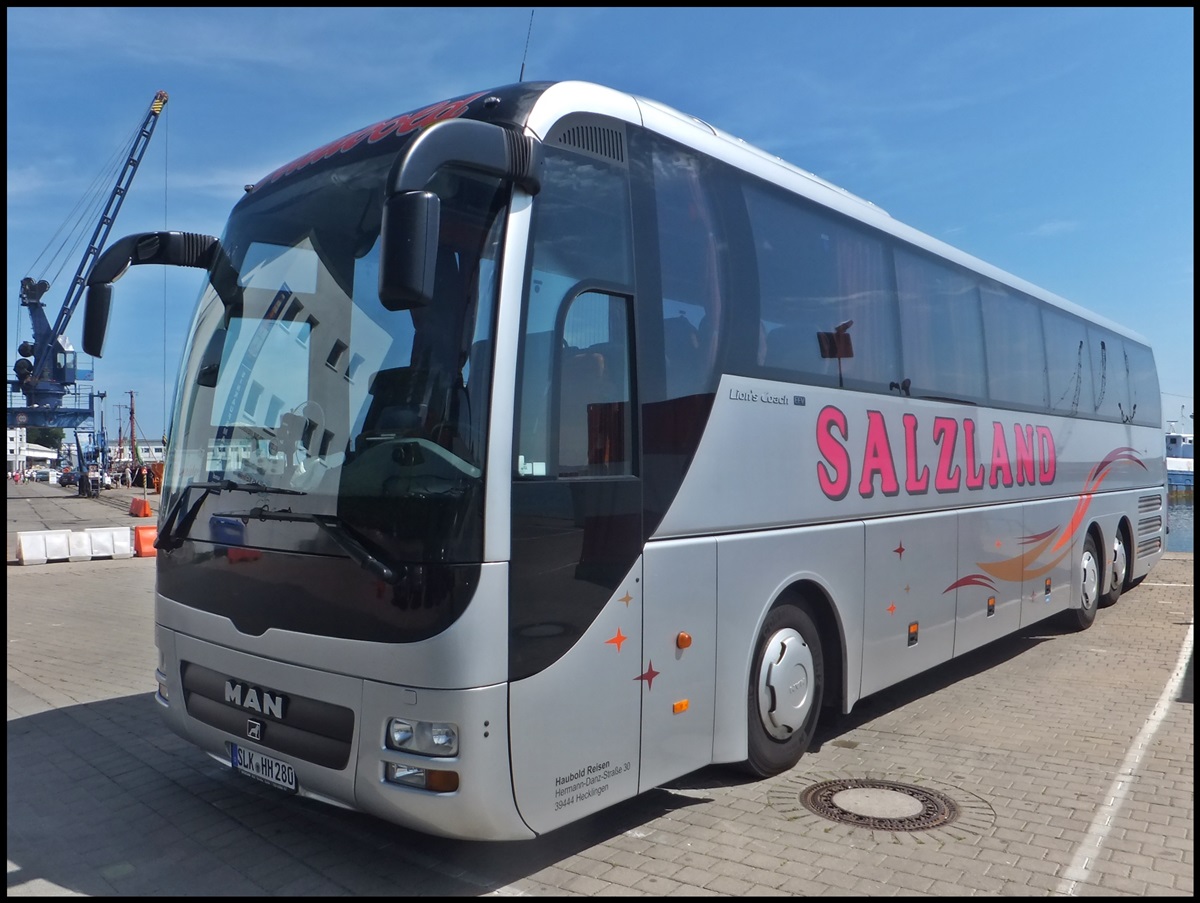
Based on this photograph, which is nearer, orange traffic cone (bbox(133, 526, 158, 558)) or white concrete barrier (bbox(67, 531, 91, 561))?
white concrete barrier (bbox(67, 531, 91, 561))

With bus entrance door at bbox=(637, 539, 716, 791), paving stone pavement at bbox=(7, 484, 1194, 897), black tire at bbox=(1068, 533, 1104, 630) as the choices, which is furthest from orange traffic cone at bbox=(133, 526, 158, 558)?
bus entrance door at bbox=(637, 539, 716, 791)

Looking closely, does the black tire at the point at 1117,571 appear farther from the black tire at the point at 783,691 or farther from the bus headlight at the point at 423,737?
the bus headlight at the point at 423,737

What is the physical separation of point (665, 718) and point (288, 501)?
2082 millimetres

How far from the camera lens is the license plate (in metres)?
4.37

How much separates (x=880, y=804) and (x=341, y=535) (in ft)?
11.0

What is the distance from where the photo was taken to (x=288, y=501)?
4.32 meters

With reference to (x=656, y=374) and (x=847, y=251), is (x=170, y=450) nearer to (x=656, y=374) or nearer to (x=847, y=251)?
(x=656, y=374)

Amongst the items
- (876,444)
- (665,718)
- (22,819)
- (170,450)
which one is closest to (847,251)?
(876,444)

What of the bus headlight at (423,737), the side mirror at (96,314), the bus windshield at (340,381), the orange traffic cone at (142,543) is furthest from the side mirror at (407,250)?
the orange traffic cone at (142,543)

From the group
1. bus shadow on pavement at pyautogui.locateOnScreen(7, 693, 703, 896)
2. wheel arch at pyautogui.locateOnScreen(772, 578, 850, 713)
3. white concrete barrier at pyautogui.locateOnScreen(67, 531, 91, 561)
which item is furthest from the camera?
white concrete barrier at pyautogui.locateOnScreen(67, 531, 91, 561)

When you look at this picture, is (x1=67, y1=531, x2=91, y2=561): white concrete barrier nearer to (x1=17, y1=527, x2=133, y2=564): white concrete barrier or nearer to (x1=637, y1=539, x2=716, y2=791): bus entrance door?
(x1=17, y1=527, x2=133, y2=564): white concrete barrier

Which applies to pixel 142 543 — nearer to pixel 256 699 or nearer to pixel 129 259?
pixel 129 259

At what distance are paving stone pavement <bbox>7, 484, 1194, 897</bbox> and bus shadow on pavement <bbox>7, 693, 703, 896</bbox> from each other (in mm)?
14

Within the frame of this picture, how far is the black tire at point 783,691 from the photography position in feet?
18.4
